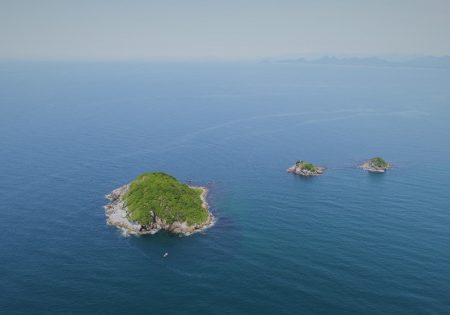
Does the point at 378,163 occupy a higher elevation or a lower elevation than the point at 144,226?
higher

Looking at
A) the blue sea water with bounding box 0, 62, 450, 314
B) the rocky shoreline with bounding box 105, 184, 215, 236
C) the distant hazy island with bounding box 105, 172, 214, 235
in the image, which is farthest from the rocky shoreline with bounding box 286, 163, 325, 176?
the rocky shoreline with bounding box 105, 184, 215, 236

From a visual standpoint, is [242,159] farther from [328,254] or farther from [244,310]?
[244,310]

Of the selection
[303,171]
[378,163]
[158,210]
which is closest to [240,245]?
[158,210]

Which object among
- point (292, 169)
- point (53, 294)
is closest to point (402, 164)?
point (292, 169)

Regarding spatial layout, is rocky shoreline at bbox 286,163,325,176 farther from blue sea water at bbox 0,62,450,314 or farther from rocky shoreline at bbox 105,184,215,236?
rocky shoreline at bbox 105,184,215,236

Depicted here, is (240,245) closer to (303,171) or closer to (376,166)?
(303,171)

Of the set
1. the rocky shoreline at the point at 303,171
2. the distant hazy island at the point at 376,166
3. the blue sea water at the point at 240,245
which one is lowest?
the blue sea water at the point at 240,245

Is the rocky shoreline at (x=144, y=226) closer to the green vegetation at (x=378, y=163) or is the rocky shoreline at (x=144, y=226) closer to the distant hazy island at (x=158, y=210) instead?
the distant hazy island at (x=158, y=210)

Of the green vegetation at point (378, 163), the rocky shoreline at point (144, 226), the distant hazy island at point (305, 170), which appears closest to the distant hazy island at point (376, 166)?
the green vegetation at point (378, 163)
